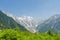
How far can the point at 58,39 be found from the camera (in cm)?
4353

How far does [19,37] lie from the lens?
3822 cm

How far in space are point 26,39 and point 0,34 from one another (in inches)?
202

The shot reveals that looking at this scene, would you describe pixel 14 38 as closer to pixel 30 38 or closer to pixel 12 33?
pixel 12 33

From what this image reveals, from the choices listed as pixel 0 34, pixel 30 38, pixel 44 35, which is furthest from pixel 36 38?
pixel 0 34

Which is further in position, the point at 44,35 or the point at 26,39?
the point at 44,35

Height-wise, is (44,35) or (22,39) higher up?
(44,35)

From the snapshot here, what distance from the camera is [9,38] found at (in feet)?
122

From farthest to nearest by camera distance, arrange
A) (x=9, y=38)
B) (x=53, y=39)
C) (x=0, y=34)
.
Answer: (x=53, y=39) → (x=0, y=34) → (x=9, y=38)

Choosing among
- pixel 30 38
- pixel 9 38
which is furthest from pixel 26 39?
pixel 9 38

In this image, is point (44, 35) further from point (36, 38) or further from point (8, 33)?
point (8, 33)

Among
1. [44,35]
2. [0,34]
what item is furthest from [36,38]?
[0,34]

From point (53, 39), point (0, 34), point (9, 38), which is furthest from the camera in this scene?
point (53, 39)

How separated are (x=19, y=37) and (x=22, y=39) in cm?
67

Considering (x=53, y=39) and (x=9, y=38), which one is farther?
(x=53, y=39)
